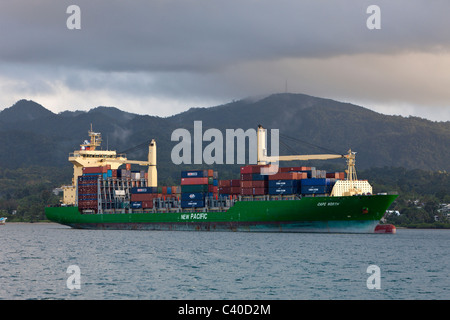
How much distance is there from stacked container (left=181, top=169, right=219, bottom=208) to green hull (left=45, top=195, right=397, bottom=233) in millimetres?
1937

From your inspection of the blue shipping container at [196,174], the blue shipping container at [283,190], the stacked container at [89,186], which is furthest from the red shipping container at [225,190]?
the stacked container at [89,186]

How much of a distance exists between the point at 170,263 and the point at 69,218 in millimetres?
61594

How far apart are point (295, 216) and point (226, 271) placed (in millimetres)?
37909

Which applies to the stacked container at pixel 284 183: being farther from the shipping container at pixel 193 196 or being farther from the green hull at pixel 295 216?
the shipping container at pixel 193 196

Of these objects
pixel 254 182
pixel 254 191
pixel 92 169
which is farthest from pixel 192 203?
pixel 92 169

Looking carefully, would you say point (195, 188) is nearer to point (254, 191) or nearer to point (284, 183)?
point (254, 191)

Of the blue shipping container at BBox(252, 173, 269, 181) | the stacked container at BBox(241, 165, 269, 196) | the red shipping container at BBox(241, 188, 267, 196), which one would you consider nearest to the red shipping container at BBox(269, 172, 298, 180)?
the blue shipping container at BBox(252, 173, 269, 181)

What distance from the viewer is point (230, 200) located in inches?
3649

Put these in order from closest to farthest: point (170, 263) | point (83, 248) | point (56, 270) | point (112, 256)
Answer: point (56, 270) < point (170, 263) < point (112, 256) < point (83, 248)

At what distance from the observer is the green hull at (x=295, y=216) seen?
3300 inches
